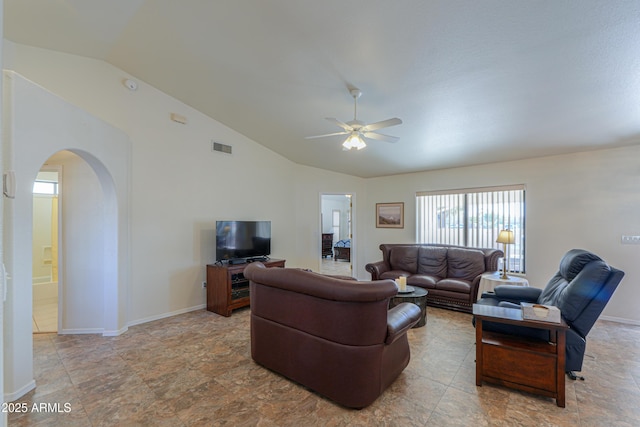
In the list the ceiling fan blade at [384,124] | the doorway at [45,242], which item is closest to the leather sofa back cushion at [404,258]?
the ceiling fan blade at [384,124]

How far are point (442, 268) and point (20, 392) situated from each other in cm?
556

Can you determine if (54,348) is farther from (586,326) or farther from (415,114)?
(586,326)

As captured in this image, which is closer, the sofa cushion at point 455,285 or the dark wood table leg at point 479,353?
the dark wood table leg at point 479,353

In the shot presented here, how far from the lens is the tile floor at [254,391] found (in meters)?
2.23

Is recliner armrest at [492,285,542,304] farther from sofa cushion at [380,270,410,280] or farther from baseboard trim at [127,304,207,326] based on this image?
baseboard trim at [127,304,207,326]

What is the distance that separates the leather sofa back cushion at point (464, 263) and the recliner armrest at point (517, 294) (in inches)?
53.5

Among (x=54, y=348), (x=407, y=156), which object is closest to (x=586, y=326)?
(x=407, y=156)

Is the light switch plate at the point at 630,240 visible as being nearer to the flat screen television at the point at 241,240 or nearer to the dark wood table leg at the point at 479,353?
the dark wood table leg at the point at 479,353

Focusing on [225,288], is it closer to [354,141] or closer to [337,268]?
[354,141]

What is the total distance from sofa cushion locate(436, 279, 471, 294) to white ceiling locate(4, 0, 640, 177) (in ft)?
7.05

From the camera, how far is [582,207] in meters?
4.44

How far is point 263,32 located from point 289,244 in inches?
168

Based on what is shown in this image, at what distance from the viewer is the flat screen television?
183 inches

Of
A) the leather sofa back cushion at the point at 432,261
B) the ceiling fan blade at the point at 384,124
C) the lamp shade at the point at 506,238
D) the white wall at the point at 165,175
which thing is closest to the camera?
the ceiling fan blade at the point at 384,124
